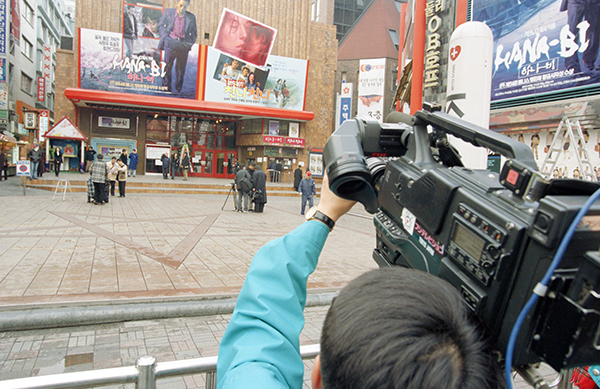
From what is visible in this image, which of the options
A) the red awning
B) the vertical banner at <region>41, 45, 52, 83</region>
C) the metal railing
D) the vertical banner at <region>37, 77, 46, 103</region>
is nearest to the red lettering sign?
the vertical banner at <region>37, 77, 46, 103</region>

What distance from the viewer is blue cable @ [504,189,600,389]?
2.14 ft

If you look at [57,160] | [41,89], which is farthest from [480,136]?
[41,89]

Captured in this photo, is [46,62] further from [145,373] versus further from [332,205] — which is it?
[332,205]

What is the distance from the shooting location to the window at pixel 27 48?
3122 centimetres

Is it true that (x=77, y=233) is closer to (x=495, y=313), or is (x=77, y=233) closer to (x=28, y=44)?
(x=495, y=313)

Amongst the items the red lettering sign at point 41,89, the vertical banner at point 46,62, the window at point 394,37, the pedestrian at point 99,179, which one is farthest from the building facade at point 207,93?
the window at point 394,37

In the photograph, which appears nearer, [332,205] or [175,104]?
[332,205]

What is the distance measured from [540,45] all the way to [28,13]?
3597 centimetres

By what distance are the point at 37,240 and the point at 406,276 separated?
8431 millimetres

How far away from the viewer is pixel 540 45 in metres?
13.2

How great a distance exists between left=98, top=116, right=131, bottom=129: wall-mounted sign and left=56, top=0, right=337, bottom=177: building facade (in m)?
0.06

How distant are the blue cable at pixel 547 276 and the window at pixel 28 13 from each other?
38936mm

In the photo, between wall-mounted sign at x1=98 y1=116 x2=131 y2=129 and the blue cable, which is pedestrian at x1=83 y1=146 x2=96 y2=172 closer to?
wall-mounted sign at x1=98 y1=116 x2=131 y2=129

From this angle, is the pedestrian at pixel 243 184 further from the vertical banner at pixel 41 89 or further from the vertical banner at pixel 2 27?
the vertical banner at pixel 41 89
